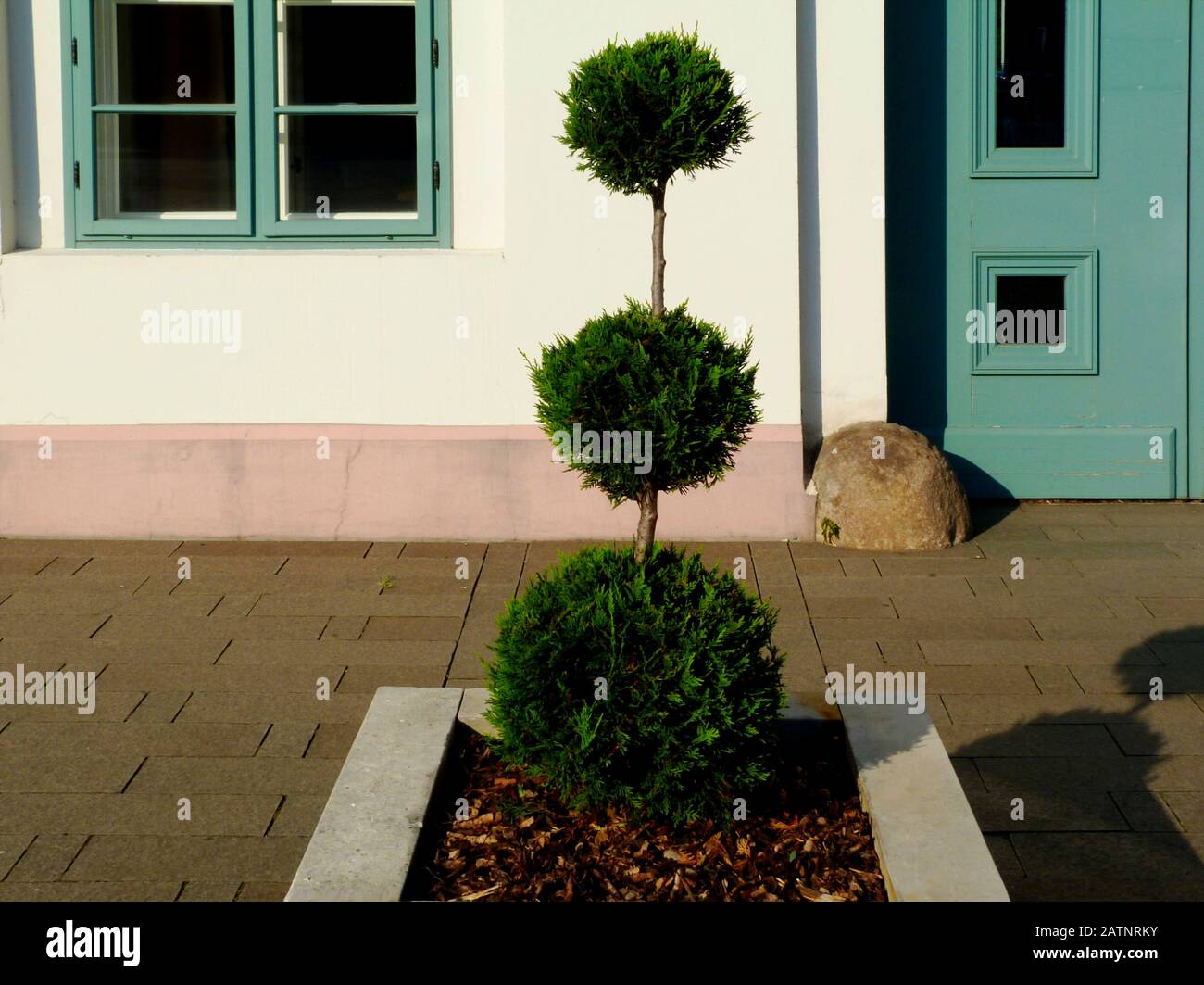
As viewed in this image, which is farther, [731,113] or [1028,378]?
[1028,378]

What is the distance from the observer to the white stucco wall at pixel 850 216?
27.6ft

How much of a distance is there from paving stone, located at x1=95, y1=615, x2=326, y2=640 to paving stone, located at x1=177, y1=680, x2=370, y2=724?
30.0 inches

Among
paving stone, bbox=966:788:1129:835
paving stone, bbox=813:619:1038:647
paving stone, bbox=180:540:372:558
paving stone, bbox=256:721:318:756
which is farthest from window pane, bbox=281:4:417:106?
paving stone, bbox=966:788:1129:835

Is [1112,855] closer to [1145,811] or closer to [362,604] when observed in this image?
[1145,811]

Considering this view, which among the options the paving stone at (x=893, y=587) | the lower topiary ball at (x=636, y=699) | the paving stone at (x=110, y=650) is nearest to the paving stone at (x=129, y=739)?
the paving stone at (x=110, y=650)

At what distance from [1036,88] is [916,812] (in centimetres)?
608

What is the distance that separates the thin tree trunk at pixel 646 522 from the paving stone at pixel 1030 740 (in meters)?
1.83

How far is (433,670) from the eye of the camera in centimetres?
647

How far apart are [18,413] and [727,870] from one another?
574 centimetres

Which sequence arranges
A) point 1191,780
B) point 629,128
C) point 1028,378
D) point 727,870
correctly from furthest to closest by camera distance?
point 1028,378 < point 1191,780 < point 629,128 < point 727,870

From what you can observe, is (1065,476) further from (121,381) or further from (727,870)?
(727,870)

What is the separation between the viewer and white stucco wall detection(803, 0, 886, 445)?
8414 millimetres

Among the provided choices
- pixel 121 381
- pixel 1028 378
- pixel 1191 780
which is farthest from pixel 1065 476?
pixel 121 381

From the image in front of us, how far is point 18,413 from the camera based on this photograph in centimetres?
843
